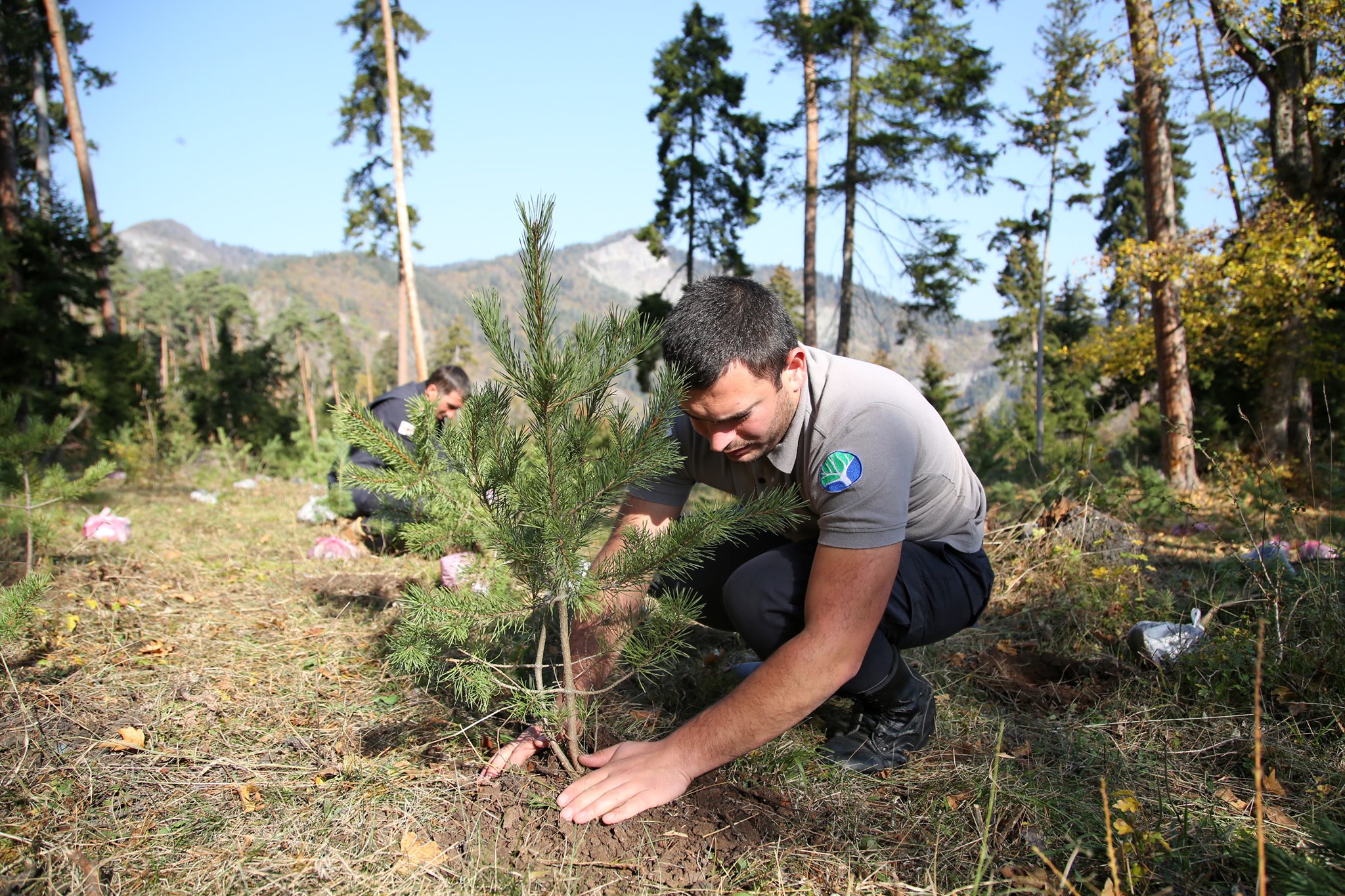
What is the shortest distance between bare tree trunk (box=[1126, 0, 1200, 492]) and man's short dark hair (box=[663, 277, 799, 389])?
26.4 ft

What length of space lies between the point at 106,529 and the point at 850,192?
12118mm

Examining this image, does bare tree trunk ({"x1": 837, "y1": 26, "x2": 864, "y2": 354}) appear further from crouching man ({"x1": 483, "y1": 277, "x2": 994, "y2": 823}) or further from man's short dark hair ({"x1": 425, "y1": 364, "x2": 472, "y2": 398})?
crouching man ({"x1": 483, "y1": 277, "x2": 994, "y2": 823})

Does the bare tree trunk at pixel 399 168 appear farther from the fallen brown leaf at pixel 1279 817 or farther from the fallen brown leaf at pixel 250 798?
the fallen brown leaf at pixel 1279 817

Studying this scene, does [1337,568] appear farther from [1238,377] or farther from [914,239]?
[1238,377]

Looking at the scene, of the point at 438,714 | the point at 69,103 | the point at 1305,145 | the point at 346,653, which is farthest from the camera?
the point at 69,103

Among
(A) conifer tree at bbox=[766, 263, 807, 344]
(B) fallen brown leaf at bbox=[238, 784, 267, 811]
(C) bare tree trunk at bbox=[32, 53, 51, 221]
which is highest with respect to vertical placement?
(C) bare tree trunk at bbox=[32, 53, 51, 221]

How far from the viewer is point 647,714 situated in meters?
2.37

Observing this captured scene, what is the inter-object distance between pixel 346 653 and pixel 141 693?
66 centimetres

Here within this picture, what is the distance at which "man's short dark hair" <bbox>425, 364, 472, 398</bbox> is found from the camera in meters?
4.70

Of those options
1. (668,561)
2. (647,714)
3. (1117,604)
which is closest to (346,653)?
(647,714)

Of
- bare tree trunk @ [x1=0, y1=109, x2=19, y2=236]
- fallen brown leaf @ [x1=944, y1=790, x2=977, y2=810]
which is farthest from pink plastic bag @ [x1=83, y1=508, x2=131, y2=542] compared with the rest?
bare tree trunk @ [x1=0, y1=109, x2=19, y2=236]

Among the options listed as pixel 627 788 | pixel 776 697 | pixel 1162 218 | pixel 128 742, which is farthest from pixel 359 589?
pixel 1162 218

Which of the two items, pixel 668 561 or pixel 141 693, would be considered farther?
pixel 141 693

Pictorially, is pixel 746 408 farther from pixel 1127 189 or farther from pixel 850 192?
pixel 1127 189
